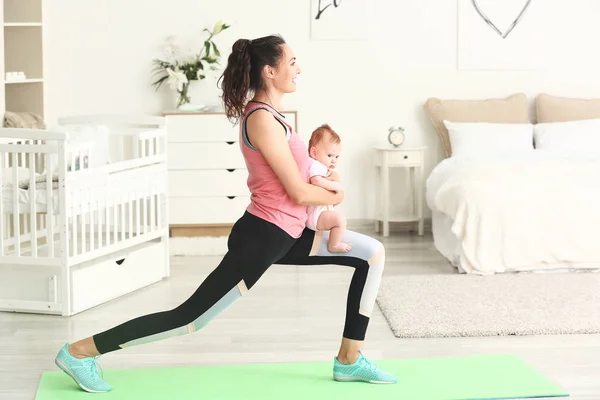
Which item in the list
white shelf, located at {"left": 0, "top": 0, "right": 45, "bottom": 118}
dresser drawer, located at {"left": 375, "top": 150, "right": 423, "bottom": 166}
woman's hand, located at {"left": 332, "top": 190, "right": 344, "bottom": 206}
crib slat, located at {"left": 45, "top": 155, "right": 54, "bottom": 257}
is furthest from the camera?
dresser drawer, located at {"left": 375, "top": 150, "right": 423, "bottom": 166}

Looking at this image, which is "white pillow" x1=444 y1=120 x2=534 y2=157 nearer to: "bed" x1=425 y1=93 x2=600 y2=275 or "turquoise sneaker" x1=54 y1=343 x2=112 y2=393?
"bed" x1=425 y1=93 x2=600 y2=275

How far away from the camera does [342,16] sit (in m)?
6.12

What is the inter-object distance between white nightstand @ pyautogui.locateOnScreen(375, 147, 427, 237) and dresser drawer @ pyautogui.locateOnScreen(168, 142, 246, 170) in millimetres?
969

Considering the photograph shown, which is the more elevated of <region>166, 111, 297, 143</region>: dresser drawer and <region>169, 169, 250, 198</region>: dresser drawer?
<region>166, 111, 297, 143</region>: dresser drawer

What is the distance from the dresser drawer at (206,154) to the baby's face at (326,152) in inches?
107

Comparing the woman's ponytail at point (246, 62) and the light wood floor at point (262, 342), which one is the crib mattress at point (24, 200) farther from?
the woman's ponytail at point (246, 62)

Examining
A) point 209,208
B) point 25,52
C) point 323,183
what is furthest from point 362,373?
point 25,52

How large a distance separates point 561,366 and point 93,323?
1891 millimetres

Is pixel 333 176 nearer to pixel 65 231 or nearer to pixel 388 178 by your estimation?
pixel 65 231

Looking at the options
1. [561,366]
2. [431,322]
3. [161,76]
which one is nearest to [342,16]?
[161,76]

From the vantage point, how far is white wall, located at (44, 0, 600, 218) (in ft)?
19.9

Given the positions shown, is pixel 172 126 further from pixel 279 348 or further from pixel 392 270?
pixel 279 348

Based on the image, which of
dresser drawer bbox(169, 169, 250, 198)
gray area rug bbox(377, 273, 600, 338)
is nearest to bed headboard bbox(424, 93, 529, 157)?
dresser drawer bbox(169, 169, 250, 198)

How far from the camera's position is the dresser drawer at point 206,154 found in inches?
222
